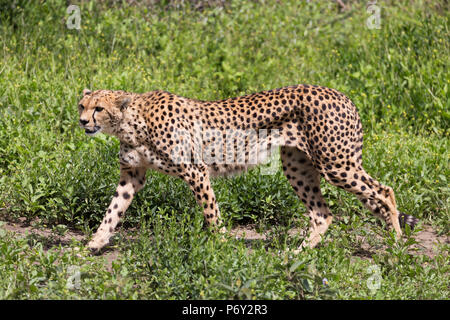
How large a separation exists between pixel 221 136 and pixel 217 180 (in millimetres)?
994

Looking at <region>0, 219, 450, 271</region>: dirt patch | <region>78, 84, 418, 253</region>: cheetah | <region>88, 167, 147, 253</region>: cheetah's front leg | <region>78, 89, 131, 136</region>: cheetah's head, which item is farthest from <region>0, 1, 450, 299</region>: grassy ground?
<region>78, 89, 131, 136</region>: cheetah's head

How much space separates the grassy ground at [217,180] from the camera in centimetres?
457

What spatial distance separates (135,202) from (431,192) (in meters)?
2.63

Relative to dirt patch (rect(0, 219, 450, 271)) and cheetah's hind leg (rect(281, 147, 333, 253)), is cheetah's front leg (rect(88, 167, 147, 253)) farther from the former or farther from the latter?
cheetah's hind leg (rect(281, 147, 333, 253))

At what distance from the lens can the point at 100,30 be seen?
905 cm

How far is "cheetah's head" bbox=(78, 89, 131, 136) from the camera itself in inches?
207

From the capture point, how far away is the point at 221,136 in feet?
18.0

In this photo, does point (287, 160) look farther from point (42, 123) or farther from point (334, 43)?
point (334, 43)

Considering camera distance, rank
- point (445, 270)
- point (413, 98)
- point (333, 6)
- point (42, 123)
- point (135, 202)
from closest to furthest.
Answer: point (445, 270) < point (135, 202) < point (42, 123) < point (413, 98) < point (333, 6)

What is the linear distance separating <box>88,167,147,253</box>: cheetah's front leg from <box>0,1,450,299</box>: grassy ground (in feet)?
0.43

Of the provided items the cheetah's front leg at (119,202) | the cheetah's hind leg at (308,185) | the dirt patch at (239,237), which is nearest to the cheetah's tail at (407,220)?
the dirt patch at (239,237)

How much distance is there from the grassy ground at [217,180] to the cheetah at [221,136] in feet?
0.83
